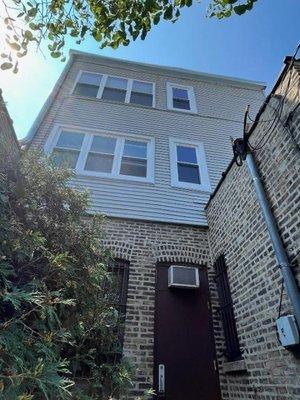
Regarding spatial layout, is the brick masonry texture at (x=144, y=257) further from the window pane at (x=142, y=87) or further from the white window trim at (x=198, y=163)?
the window pane at (x=142, y=87)

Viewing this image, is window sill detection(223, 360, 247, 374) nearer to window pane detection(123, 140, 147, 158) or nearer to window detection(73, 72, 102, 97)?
window pane detection(123, 140, 147, 158)

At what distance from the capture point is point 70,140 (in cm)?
828

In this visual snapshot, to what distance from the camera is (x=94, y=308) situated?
10.9 feet

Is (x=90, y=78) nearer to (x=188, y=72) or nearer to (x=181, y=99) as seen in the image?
(x=181, y=99)

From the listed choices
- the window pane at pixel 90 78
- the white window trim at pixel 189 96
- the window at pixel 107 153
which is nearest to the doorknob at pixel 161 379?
the window at pixel 107 153

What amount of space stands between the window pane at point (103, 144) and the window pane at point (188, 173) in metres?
2.03

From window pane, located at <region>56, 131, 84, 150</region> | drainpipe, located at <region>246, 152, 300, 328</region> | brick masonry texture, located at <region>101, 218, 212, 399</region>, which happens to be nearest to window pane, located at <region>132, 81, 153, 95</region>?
window pane, located at <region>56, 131, 84, 150</region>

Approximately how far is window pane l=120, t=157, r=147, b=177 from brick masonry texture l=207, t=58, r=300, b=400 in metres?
3.14

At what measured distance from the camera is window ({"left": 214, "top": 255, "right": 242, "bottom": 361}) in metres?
4.73

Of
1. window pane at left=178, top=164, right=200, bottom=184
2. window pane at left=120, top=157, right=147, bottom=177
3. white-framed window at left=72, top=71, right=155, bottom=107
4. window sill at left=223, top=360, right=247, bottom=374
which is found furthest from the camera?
white-framed window at left=72, top=71, right=155, bottom=107

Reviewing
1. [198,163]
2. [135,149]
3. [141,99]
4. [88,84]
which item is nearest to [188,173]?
[198,163]

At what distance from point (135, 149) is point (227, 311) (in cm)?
510

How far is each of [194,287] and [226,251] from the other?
94 cm

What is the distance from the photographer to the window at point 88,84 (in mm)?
9984
